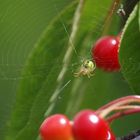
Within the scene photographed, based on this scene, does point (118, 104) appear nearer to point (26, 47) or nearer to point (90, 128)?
point (90, 128)

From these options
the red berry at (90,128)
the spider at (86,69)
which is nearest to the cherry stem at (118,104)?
the red berry at (90,128)

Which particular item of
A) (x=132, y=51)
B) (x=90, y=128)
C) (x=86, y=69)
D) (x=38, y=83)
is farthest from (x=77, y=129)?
(x=86, y=69)

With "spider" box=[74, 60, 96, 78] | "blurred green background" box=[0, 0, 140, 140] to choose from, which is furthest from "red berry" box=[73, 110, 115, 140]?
"blurred green background" box=[0, 0, 140, 140]

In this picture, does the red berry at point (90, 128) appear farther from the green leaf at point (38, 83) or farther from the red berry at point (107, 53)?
the green leaf at point (38, 83)

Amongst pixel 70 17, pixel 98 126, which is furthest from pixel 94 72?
pixel 98 126

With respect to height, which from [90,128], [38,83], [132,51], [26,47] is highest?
[26,47]

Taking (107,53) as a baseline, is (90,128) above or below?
below

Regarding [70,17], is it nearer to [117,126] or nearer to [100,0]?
[100,0]

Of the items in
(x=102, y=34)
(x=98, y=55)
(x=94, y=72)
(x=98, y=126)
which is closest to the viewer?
(x=98, y=126)
